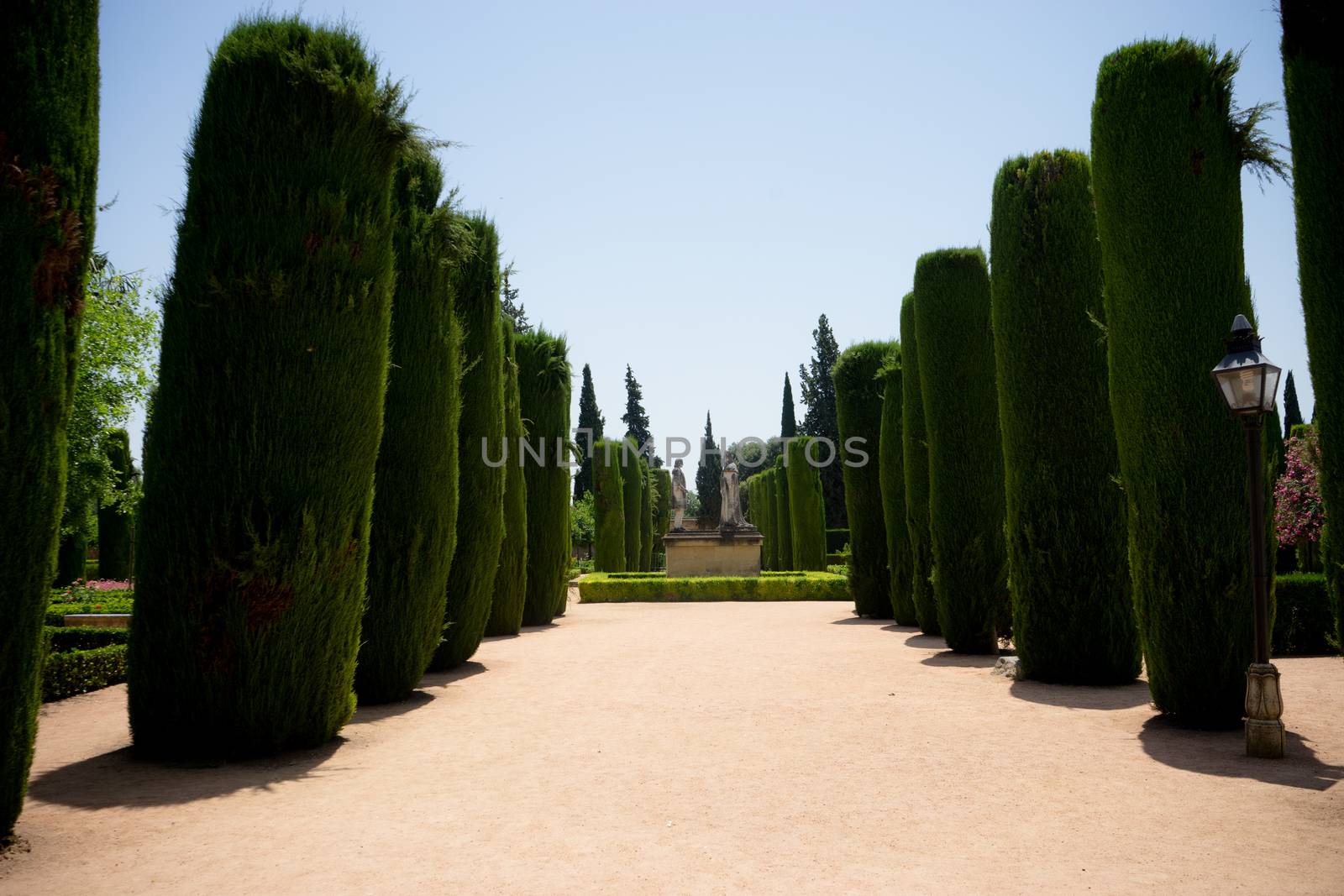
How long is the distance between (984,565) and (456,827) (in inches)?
385

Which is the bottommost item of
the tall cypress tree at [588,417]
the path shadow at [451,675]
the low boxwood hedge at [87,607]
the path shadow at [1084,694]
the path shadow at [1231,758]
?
the path shadow at [1084,694]

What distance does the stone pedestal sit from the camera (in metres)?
29.5

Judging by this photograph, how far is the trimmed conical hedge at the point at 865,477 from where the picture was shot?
1892 cm

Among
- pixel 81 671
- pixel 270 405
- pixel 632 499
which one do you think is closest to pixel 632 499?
pixel 632 499

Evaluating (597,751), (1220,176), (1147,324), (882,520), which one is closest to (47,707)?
(597,751)

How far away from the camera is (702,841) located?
4582 millimetres

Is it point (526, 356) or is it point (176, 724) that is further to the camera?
point (526, 356)

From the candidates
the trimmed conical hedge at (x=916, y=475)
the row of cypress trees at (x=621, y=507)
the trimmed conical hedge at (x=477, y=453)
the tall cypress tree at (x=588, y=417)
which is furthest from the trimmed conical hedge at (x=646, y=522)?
the trimmed conical hedge at (x=477, y=453)

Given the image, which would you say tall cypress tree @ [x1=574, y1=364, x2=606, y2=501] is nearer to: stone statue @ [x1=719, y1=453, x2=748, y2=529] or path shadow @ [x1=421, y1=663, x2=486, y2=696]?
stone statue @ [x1=719, y1=453, x2=748, y2=529]

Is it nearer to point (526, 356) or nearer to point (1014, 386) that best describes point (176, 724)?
point (1014, 386)

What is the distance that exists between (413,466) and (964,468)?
8.28 meters

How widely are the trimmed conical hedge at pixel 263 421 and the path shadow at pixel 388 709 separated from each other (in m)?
1.27

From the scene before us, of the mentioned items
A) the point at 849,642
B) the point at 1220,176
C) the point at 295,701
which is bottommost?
the point at 849,642

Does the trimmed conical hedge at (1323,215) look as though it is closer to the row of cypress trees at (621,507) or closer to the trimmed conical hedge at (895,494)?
the trimmed conical hedge at (895,494)
